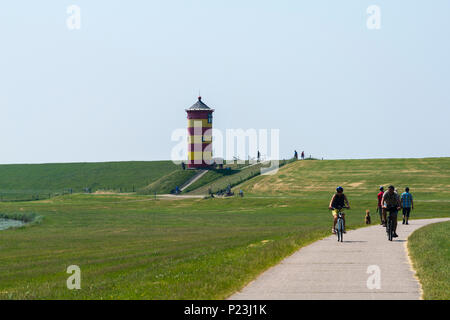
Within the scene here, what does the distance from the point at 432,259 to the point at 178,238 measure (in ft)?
56.8

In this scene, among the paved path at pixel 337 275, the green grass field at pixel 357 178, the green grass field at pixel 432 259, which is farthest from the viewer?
the green grass field at pixel 357 178

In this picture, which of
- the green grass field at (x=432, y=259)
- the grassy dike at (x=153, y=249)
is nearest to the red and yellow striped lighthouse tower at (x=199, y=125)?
the grassy dike at (x=153, y=249)

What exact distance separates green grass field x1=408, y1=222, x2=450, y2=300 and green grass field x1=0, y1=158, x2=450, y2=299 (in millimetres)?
3637

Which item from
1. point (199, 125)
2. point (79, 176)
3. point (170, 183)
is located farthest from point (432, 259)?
point (79, 176)

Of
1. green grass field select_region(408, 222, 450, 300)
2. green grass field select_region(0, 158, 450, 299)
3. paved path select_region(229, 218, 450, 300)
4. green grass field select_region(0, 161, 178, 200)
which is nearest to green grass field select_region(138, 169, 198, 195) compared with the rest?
green grass field select_region(0, 161, 178, 200)

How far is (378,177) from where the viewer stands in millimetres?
86250

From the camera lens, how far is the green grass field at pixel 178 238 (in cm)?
1850

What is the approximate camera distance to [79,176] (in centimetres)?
13838

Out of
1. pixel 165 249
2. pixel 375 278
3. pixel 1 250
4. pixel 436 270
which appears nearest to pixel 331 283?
pixel 375 278

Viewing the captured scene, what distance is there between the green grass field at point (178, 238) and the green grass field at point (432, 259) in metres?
3.64

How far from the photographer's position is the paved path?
15281 millimetres

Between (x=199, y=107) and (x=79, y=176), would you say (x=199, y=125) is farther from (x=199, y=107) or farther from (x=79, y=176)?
(x=79, y=176)

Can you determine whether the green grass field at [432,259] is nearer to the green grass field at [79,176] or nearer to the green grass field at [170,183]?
the green grass field at [170,183]

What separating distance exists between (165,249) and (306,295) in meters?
15.9
